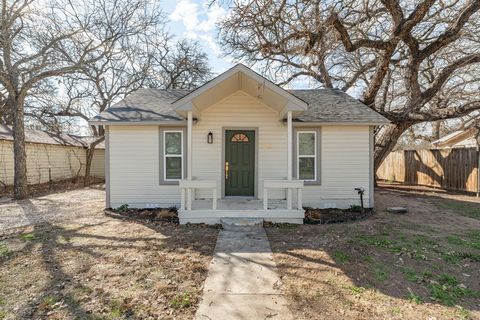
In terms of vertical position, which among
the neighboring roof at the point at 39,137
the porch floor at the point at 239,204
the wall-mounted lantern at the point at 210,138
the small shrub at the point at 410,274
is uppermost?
the neighboring roof at the point at 39,137

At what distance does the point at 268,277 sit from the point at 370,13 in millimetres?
7511

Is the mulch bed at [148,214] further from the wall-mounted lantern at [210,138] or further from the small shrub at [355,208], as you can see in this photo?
the small shrub at [355,208]

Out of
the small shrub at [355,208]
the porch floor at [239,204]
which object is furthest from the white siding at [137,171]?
the small shrub at [355,208]

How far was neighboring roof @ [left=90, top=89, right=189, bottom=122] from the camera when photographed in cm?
827

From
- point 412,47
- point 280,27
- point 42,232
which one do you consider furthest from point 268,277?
point 412,47

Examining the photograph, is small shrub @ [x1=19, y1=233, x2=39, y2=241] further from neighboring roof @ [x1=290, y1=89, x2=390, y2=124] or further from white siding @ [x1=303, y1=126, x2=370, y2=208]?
neighboring roof @ [x1=290, y1=89, x2=390, y2=124]

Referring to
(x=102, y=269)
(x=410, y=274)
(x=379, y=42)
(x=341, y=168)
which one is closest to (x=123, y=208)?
(x=102, y=269)

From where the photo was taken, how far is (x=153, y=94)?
10.4m

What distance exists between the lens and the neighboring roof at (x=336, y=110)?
8320mm

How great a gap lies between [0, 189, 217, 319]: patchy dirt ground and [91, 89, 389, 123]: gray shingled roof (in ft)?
10.4

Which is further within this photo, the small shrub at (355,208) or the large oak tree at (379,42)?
the small shrub at (355,208)

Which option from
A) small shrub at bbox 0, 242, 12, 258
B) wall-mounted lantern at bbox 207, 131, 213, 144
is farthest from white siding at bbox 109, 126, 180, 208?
small shrub at bbox 0, 242, 12, 258

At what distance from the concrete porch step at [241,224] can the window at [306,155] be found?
2555 millimetres

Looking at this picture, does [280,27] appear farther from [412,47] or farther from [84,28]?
[84,28]
